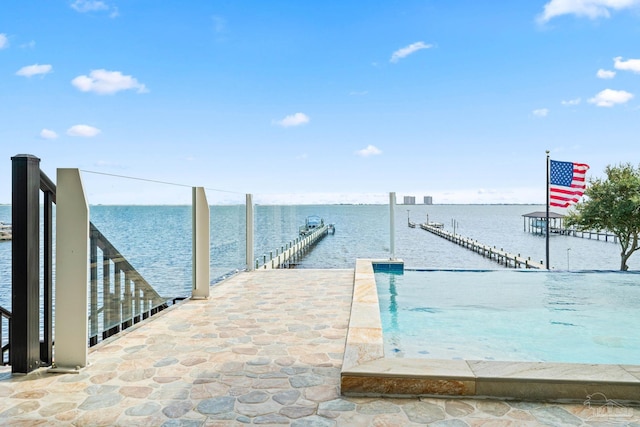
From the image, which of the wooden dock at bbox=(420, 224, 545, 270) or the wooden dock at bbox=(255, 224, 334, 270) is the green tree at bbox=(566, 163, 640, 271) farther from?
the wooden dock at bbox=(255, 224, 334, 270)

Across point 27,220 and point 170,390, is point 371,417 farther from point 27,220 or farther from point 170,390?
point 27,220

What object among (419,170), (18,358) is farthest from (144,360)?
(419,170)

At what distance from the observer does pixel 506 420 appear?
2.31 metres

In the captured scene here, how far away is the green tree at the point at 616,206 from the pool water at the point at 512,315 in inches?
393

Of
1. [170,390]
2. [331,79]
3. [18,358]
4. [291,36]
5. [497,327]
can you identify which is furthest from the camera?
[331,79]

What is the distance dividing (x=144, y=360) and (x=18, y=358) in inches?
31.7

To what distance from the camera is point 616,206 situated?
16.2 metres

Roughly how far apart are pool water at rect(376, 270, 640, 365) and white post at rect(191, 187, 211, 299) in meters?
2.29

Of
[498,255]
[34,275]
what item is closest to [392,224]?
[34,275]

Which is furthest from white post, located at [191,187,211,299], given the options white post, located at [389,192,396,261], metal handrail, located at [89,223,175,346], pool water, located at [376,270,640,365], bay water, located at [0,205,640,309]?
white post, located at [389,192,396,261]

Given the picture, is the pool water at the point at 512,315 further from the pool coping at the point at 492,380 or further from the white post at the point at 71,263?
the white post at the point at 71,263

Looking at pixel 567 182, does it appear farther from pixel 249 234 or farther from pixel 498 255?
pixel 498 255

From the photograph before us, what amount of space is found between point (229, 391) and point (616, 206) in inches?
713

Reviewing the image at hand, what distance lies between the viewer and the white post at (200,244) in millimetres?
5191
